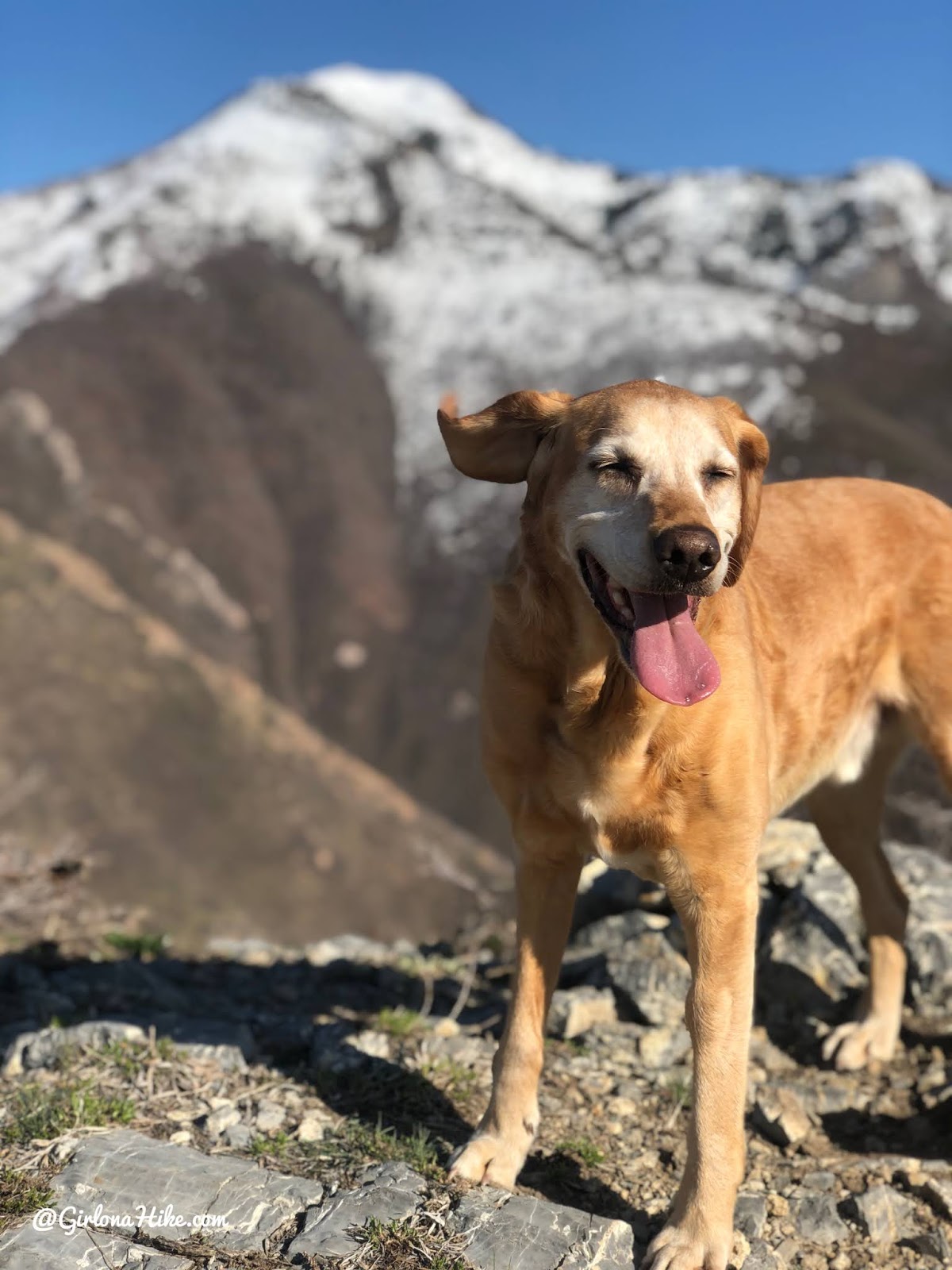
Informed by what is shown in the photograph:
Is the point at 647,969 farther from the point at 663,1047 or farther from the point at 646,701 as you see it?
the point at 646,701

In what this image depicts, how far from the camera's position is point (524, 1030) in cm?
392

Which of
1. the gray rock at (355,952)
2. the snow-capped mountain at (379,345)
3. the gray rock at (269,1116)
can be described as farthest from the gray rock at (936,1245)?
the snow-capped mountain at (379,345)

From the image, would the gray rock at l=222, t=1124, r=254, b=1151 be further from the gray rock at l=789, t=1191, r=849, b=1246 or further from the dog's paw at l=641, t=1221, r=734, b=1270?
the gray rock at l=789, t=1191, r=849, b=1246

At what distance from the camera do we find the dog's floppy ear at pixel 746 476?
361 cm

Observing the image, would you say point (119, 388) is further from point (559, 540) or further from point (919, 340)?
point (559, 540)

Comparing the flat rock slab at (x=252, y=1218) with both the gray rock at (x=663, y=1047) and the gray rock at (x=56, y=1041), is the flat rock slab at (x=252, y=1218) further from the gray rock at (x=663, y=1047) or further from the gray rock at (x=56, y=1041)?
the gray rock at (x=663, y=1047)

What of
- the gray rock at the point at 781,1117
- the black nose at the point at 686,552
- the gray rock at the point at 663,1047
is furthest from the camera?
the gray rock at the point at 663,1047

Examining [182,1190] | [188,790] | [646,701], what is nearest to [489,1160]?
[182,1190]

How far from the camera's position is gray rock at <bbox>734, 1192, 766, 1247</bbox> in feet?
12.3

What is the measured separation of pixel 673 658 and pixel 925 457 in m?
25.7

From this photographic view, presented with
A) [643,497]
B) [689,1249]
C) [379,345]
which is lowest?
[689,1249]

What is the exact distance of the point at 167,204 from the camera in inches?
1467

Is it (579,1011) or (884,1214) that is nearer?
(884,1214)

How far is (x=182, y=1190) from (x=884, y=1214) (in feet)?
7.40
